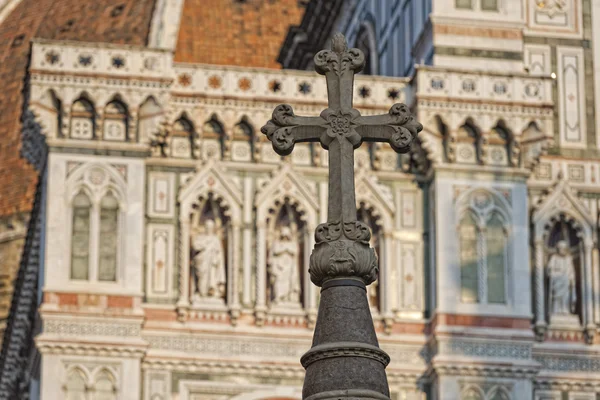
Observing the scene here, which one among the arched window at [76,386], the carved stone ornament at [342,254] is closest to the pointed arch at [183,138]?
the arched window at [76,386]

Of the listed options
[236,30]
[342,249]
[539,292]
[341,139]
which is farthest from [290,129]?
[236,30]

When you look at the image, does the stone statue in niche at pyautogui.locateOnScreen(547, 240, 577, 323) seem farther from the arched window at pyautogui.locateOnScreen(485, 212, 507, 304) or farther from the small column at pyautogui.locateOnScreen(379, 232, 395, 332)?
the small column at pyautogui.locateOnScreen(379, 232, 395, 332)

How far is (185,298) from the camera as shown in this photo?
98.7ft

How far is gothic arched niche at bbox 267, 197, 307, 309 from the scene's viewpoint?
1198 inches

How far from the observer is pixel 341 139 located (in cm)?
1625

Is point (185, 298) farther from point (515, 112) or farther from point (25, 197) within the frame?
point (25, 197)

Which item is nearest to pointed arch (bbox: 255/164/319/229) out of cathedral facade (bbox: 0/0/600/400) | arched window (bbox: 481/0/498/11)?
cathedral facade (bbox: 0/0/600/400)

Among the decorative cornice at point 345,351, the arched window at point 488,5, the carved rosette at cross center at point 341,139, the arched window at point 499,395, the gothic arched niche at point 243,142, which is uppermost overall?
the arched window at point 488,5

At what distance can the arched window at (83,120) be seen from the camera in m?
30.6

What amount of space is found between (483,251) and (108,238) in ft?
16.4

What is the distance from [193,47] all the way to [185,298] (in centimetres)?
2535

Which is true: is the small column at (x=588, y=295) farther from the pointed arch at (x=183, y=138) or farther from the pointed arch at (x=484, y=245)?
the pointed arch at (x=183, y=138)

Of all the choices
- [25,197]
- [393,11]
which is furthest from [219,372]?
[25,197]

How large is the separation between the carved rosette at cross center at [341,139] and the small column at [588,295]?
14.6 metres
